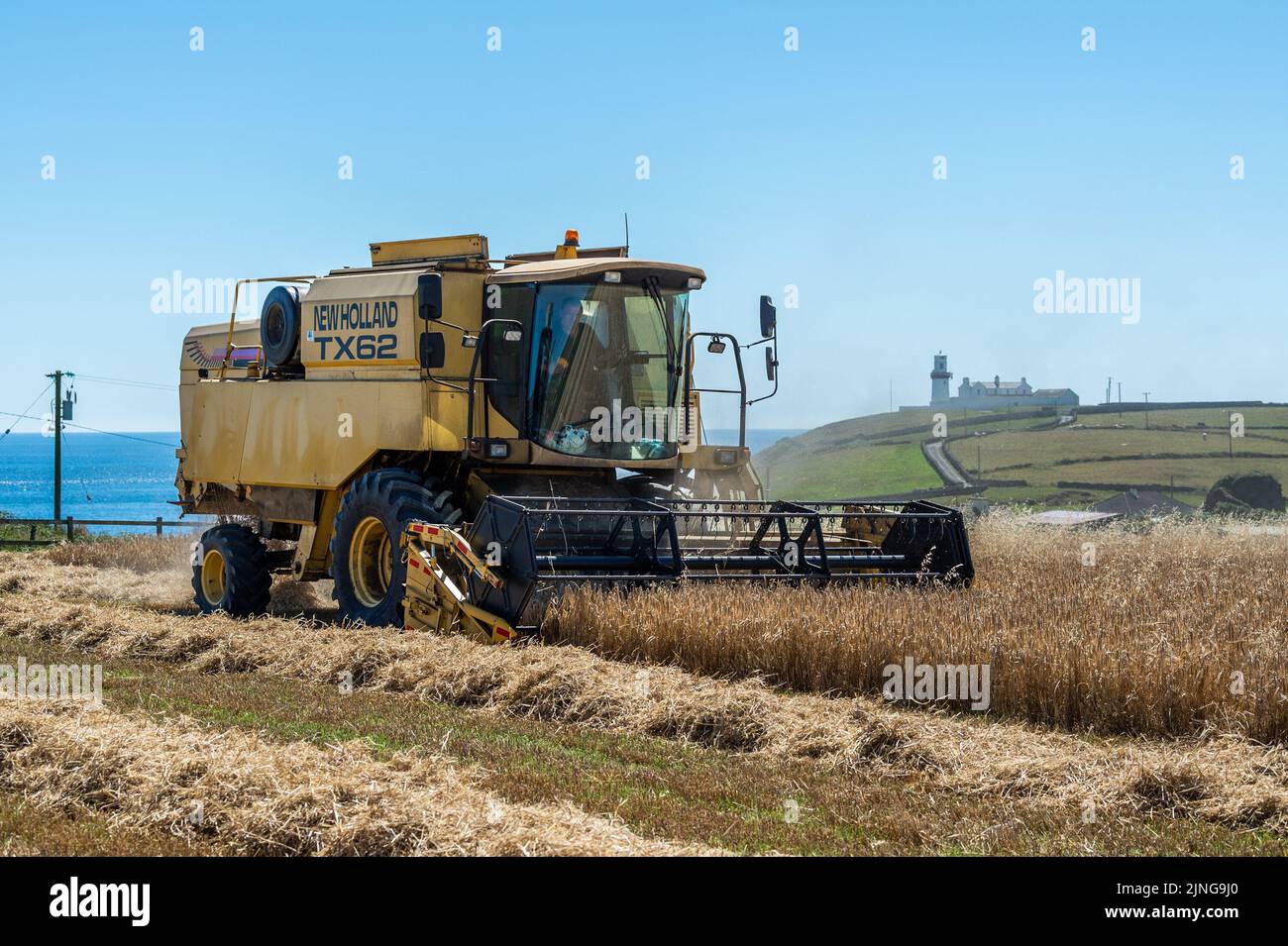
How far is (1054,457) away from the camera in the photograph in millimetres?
65000

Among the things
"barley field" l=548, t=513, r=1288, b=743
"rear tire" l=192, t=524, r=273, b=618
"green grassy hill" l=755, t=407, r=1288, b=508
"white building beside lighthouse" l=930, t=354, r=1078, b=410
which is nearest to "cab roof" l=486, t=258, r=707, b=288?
"barley field" l=548, t=513, r=1288, b=743

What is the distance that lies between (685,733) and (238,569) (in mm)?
7345

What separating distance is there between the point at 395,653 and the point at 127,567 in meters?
11.8

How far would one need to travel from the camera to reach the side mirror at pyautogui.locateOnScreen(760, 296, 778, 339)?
491 inches

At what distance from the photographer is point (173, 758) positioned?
613 centimetres

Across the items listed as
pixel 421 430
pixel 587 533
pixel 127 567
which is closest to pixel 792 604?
pixel 587 533

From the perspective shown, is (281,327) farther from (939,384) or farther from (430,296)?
(939,384)

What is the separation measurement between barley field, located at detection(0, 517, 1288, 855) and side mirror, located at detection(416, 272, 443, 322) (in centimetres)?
260

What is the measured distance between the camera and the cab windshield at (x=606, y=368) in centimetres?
1195

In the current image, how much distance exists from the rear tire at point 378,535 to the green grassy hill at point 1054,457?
126 ft
